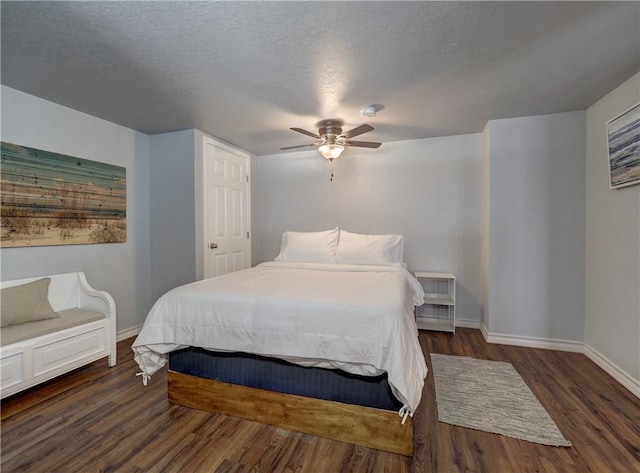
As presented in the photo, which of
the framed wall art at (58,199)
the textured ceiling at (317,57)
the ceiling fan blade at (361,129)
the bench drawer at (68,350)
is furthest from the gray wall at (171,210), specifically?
the ceiling fan blade at (361,129)

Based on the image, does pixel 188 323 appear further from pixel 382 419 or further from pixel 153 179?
pixel 153 179

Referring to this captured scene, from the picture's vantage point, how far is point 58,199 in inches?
106

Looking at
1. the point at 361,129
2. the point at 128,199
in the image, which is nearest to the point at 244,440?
the point at 361,129

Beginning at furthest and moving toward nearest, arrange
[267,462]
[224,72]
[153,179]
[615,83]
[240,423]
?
[153,179]
[615,83]
[224,72]
[240,423]
[267,462]

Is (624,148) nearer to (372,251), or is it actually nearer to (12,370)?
(372,251)

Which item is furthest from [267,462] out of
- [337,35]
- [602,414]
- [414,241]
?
[414,241]

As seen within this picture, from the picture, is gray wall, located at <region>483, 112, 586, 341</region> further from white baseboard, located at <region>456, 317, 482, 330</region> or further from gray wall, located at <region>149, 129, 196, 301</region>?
gray wall, located at <region>149, 129, 196, 301</region>

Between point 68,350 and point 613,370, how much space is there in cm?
434

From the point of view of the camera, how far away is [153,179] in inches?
138

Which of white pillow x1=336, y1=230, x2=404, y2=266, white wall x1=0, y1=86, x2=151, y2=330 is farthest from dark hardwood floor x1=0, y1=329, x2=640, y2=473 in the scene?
white pillow x1=336, y1=230, x2=404, y2=266

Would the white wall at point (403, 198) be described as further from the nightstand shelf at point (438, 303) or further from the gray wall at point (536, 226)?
the gray wall at point (536, 226)

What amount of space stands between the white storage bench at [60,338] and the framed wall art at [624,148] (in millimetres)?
4300

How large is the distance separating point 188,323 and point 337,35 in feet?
6.51

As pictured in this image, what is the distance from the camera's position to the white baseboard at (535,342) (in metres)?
2.90
